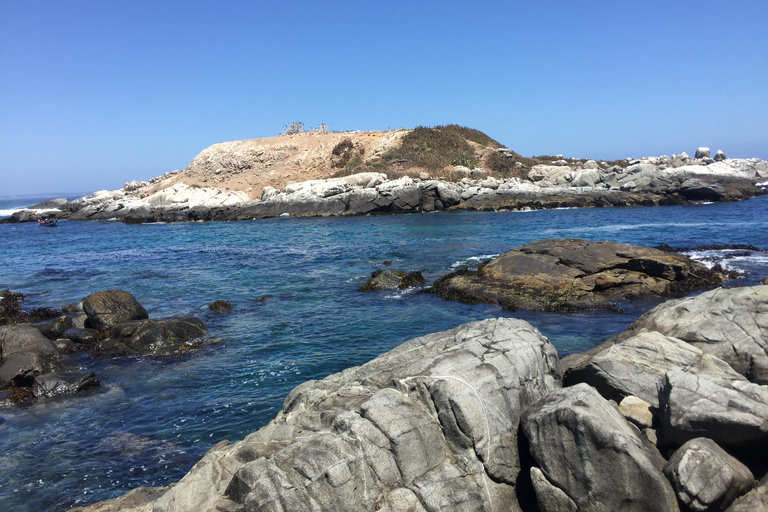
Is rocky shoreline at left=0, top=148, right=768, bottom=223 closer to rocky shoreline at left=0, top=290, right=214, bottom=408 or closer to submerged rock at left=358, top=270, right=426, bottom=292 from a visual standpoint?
submerged rock at left=358, top=270, right=426, bottom=292

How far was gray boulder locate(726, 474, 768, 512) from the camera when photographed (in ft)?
17.5

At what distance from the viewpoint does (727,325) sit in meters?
9.49

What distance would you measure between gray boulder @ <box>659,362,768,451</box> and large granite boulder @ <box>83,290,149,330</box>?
16730 mm

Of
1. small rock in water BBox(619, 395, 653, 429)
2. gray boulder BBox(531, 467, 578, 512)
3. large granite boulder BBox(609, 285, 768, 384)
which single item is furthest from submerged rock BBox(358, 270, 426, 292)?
gray boulder BBox(531, 467, 578, 512)

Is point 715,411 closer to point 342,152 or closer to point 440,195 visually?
point 440,195

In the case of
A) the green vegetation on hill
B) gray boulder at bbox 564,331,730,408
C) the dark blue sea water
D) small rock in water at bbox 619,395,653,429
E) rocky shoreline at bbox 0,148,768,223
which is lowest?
the dark blue sea water

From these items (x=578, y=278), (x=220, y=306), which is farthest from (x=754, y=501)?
(x=220, y=306)

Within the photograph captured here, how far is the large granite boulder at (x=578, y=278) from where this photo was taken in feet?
59.7

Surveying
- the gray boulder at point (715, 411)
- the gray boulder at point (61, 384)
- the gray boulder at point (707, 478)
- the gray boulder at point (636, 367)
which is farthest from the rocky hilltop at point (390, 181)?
the gray boulder at point (707, 478)

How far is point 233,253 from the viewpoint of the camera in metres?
34.8

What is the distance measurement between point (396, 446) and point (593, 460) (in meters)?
2.34

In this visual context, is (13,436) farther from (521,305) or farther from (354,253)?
(354,253)

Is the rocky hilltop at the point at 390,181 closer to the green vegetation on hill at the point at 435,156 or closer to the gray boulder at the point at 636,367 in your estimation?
the green vegetation on hill at the point at 435,156

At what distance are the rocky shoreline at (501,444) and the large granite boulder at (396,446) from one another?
2 cm
